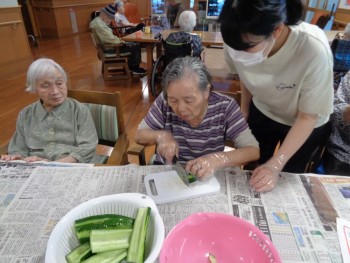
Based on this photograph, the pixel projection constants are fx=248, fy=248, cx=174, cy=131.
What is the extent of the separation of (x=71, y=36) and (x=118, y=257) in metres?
8.70

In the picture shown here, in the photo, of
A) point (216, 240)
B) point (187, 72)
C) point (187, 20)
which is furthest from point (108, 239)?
point (187, 20)

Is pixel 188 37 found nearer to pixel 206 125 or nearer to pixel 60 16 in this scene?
pixel 206 125

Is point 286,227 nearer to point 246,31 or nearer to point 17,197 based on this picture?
point 246,31

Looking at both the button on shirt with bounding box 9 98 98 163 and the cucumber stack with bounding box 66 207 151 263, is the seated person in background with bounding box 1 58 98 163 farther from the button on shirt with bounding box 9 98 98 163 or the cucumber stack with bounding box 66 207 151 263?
the cucumber stack with bounding box 66 207 151 263

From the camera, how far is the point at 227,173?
3.44 feet

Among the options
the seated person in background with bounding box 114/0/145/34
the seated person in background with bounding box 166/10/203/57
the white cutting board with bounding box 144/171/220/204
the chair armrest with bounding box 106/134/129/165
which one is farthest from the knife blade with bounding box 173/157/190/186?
the seated person in background with bounding box 114/0/145/34

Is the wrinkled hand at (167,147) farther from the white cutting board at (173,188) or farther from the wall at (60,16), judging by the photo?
the wall at (60,16)

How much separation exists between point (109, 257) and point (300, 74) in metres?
1.00

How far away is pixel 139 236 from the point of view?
648mm

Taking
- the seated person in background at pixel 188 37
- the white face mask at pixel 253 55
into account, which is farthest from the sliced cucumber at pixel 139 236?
the seated person in background at pixel 188 37

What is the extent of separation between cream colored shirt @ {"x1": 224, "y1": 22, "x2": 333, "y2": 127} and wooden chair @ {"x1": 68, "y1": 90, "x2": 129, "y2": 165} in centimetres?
83

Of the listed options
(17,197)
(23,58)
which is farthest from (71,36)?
(17,197)

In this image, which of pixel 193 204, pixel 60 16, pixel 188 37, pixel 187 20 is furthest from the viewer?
pixel 60 16

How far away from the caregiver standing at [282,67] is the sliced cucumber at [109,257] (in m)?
0.56
